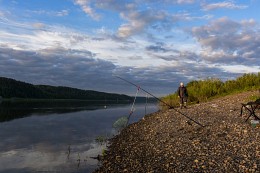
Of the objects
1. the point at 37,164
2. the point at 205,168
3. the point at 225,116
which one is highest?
the point at 225,116

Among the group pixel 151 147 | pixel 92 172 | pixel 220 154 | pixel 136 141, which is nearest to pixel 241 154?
pixel 220 154

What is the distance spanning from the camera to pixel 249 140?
15938 mm

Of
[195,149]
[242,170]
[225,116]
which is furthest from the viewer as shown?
[225,116]

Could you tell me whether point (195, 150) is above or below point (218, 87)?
below

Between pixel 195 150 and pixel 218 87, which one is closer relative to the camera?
pixel 195 150

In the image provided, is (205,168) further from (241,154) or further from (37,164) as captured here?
(37,164)

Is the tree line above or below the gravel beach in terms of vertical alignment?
above

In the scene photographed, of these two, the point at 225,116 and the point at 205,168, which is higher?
the point at 225,116

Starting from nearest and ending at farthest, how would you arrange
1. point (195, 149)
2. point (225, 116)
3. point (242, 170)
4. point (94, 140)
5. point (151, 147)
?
point (242, 170)
point (195, 149)
point (151, 147)
point (225, 116)
point (94, 140)

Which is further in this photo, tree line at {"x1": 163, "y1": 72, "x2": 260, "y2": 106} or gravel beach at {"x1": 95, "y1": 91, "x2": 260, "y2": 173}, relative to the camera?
tree line at {"x1": 163, "y1": 72, "x2": 260, "y2": 106}

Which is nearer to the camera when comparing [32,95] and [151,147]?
[151,147]

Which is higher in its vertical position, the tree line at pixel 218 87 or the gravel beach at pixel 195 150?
the tree line at pixel 218 87

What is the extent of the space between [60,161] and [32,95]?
173563 mm

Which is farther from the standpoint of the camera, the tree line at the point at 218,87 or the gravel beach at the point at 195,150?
the tree line at the point at 218,87
